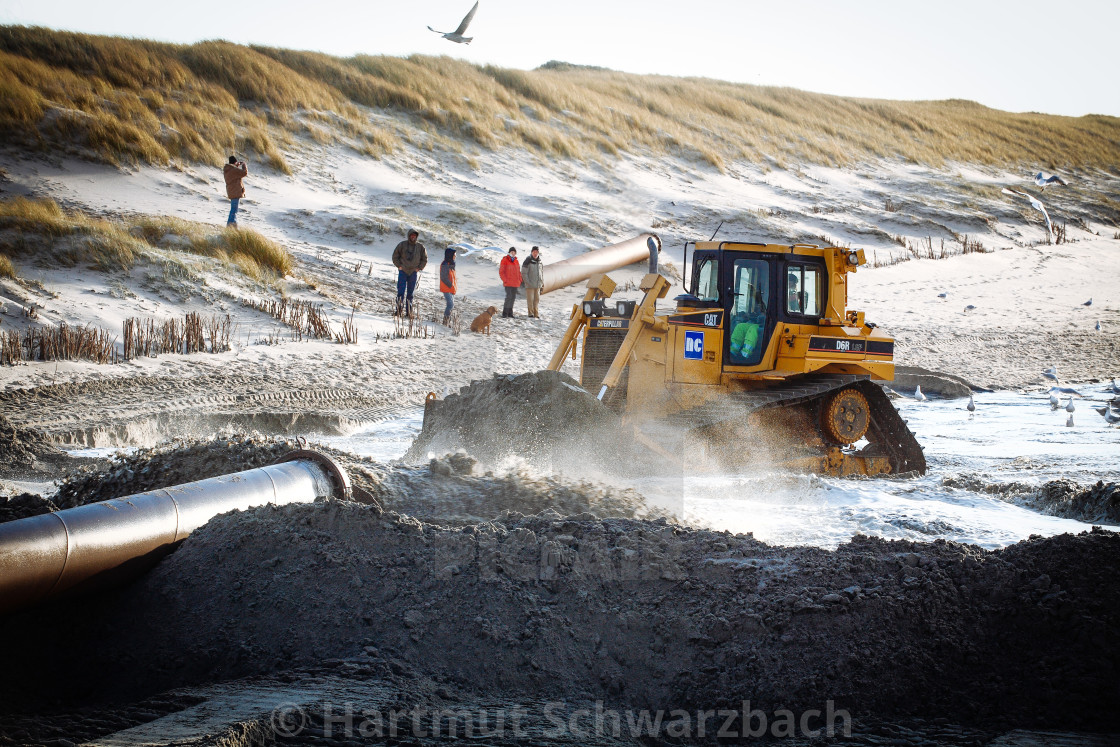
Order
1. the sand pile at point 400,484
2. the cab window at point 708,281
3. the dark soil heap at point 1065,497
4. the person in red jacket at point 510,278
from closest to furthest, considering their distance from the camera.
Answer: the sand pile at point 400,484 < the dark soil heap at point 1065,497 < the cab window at point 708,281 < the person in red jacket at point 510,278

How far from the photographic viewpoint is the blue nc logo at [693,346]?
26.4 feet

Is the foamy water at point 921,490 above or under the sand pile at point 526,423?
under

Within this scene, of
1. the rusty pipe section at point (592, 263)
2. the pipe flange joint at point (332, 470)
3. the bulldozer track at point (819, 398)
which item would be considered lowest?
the pipe flange joint at point (332, 470)

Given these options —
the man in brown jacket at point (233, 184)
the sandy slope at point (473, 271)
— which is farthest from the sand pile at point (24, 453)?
the man in brown jacket at point (233, 184)

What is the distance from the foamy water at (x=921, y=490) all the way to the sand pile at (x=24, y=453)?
2.67m

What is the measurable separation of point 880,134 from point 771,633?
4371cm

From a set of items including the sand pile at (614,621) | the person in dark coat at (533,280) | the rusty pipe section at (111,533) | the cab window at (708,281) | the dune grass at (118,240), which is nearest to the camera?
the sand pile at (614,621)

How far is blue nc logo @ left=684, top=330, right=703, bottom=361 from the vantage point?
8047 millimetres

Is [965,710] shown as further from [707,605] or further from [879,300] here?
[879,300]

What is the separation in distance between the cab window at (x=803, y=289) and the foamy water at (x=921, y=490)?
1.81m

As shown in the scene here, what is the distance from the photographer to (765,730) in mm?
3205

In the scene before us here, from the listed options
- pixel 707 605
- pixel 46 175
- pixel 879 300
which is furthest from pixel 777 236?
pixel 707 605

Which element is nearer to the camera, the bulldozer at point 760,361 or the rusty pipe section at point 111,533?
the rusty pipe section at point 111,533

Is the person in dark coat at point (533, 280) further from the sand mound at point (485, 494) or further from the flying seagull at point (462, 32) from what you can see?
the sand mound at point (485, 494)
